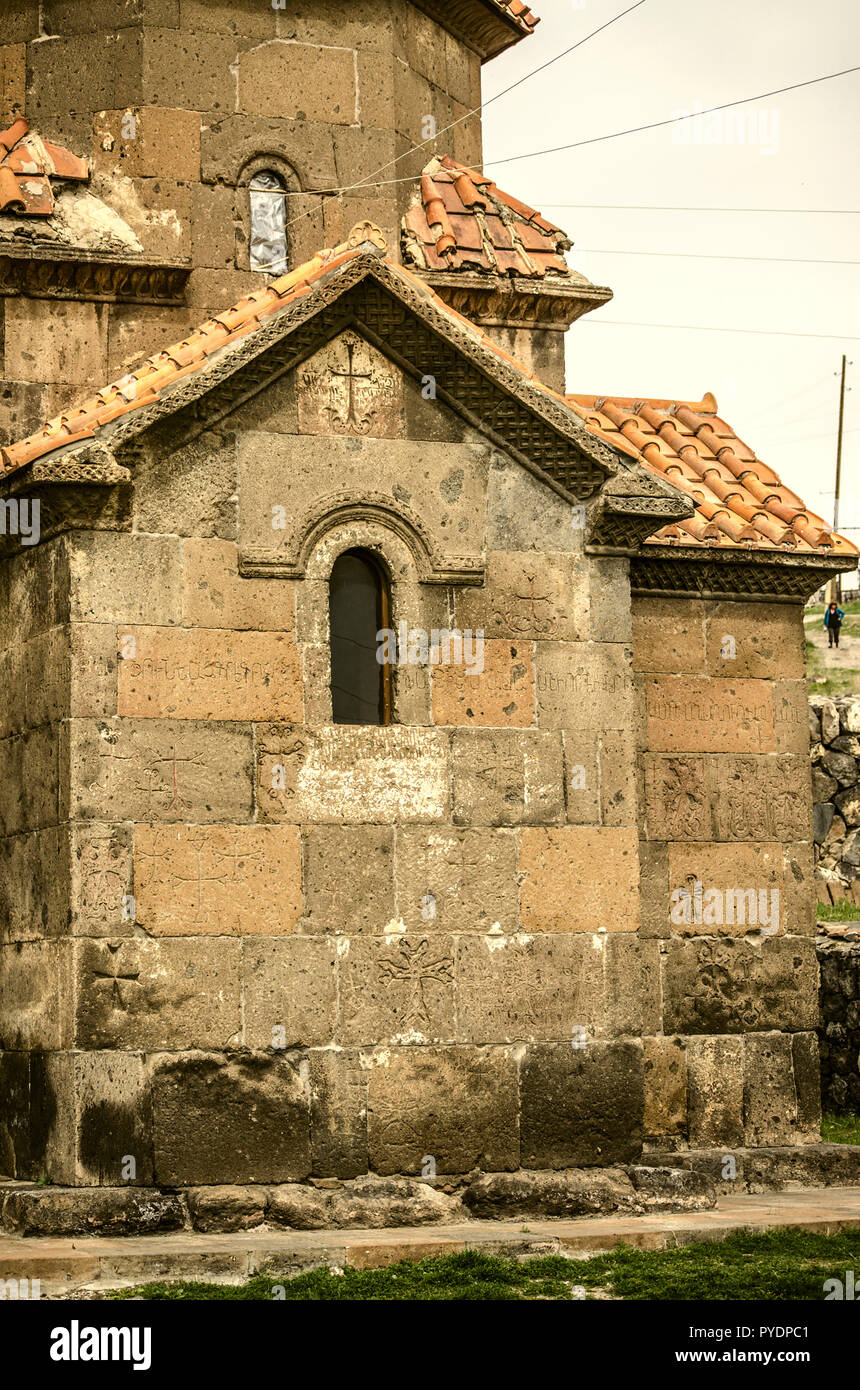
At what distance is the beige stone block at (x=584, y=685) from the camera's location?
9.55 metres

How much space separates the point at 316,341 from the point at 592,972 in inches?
135

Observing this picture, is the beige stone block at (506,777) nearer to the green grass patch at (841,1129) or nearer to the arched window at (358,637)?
the arched window at (358,637)

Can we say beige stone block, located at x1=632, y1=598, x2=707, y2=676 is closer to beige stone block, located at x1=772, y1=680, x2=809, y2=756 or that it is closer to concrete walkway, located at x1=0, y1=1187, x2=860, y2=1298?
beige stone block, located at x1=772, y1=680, x2=809, y2=756

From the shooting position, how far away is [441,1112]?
905 cm

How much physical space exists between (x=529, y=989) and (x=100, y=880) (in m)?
2.18

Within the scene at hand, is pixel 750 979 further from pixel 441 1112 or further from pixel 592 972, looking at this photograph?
pixel 441 1112

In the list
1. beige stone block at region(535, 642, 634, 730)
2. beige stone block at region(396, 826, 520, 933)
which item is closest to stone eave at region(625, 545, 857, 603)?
beige stone block at region(535, 642, 634, 730)

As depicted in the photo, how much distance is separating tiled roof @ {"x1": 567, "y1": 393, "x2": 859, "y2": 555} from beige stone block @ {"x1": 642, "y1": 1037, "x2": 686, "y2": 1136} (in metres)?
2.80

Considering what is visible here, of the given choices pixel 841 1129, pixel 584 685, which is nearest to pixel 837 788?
pixel 841 1129

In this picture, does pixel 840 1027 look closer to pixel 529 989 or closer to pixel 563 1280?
pixel 529 989

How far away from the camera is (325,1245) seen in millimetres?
7859

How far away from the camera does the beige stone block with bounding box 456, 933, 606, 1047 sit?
9.18m
